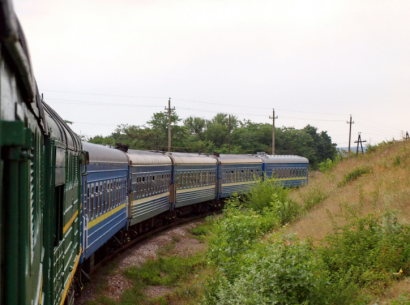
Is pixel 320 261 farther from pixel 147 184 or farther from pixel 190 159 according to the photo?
pixel 190 159

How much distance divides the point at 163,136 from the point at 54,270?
50075mm

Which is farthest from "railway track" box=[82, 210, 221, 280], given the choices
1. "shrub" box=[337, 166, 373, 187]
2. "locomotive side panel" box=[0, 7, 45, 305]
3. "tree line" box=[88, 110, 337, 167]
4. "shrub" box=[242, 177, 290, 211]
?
"tree line" box=[88, 110, 337, 167]

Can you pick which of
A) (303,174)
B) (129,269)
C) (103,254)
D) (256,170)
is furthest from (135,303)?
(303,174)

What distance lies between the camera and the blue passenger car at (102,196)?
8961mm

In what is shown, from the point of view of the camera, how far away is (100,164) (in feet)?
33.9

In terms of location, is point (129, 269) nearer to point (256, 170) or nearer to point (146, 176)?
point (146, 176)

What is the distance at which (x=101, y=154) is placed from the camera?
34.7 ft

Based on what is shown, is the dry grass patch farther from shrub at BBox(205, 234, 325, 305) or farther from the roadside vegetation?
shrub at BBox(205, 234, 325, 305)

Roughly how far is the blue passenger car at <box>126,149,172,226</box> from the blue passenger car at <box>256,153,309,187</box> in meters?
11.4

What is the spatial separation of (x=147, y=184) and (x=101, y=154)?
6.16 m

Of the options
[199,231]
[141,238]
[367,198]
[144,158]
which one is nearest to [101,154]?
[144,158]

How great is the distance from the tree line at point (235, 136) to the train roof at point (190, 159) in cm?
3042

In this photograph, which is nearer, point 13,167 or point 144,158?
point 13,167

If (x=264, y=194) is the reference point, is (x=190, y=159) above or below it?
above
